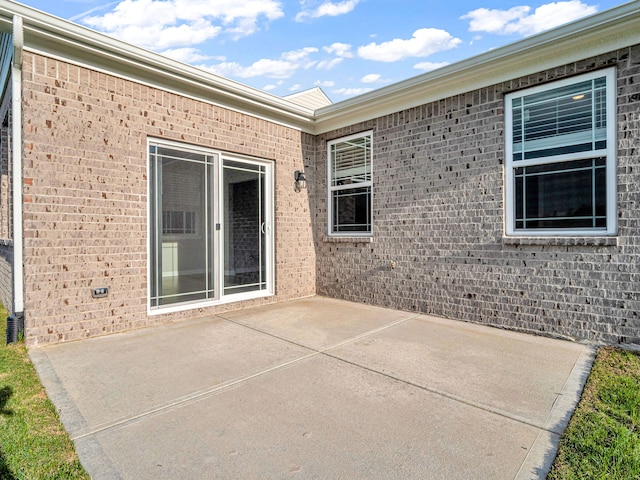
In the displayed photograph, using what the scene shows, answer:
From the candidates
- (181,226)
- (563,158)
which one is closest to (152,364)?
(181,226)

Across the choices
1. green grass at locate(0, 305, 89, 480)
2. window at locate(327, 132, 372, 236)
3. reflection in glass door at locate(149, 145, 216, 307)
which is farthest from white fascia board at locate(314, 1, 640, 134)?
green grass at locate(0, 305, 89, 480)

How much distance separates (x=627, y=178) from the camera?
3.68 meters

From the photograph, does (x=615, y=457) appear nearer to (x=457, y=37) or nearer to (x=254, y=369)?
(x=254, y=369)

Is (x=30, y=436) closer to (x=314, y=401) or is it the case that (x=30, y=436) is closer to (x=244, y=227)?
(x=314, y=401)

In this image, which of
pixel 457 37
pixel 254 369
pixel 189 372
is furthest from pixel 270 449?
pixel 457 37

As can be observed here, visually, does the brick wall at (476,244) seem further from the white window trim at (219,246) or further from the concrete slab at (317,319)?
the white window trim at (219,246)

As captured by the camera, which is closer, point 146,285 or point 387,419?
point 387,419

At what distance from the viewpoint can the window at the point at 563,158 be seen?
387 centimetres

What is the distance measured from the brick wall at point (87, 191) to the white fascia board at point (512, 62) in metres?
2.64

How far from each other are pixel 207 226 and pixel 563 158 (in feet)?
15.1

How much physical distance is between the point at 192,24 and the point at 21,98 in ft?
15.0

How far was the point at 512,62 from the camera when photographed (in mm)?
4297

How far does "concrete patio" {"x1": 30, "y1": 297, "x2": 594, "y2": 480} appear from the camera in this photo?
6.24ft

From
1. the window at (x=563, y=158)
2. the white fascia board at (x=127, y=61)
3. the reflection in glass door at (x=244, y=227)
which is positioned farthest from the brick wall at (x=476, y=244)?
the white fascia board at (x=127, y=61)
